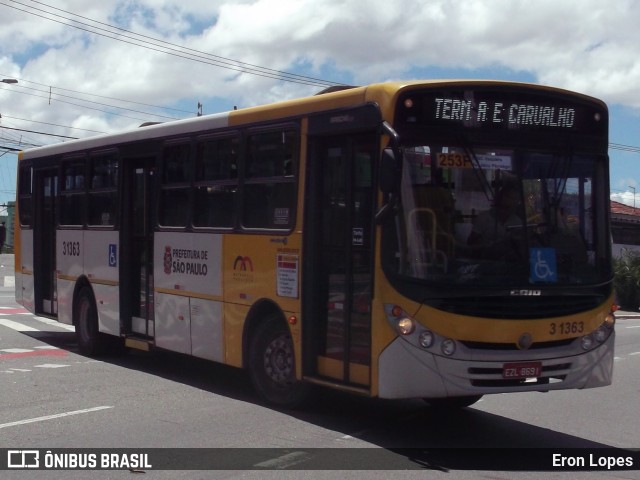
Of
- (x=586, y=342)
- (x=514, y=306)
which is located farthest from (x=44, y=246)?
(x=586, y=342)

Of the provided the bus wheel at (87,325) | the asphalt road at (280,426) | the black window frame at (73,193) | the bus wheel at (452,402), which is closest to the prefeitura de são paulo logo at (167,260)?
the asphalt road at (280,426)

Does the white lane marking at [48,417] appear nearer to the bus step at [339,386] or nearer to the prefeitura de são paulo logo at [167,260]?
the bus step at [339,386]

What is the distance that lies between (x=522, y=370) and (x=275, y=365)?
114 inches

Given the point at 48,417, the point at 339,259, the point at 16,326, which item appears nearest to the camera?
the point at 339,259

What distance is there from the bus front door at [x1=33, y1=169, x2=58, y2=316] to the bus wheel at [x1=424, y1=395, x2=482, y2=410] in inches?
305

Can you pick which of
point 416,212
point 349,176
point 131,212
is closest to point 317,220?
point 349,176

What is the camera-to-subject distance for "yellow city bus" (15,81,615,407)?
26.6ft

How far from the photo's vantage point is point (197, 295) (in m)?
11.3

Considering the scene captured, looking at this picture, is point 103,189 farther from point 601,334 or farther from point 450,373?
point 601,334

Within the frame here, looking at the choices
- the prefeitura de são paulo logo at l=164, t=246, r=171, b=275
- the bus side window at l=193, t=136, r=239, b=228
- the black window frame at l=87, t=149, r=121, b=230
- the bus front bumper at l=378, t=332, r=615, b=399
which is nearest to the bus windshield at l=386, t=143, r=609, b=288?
the bus front bumper at l=378, t=332, r=615, b=399

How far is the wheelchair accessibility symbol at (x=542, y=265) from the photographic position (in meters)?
8.36

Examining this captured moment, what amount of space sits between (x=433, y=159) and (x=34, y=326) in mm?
12557

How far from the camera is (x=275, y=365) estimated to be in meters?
9.96
